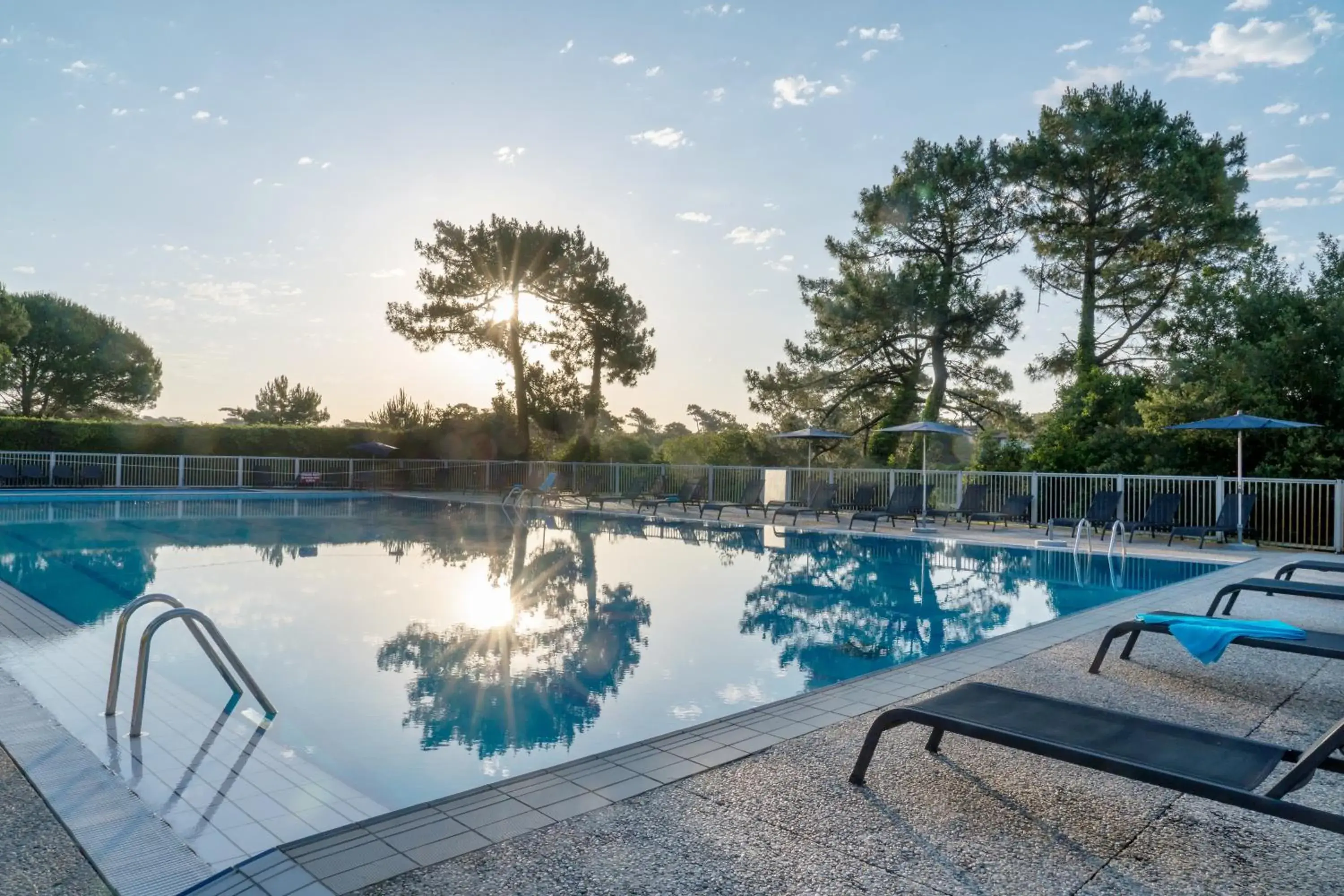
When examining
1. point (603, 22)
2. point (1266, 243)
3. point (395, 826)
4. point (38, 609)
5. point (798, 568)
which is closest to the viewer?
point (395, 826)

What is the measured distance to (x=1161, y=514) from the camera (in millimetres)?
12758

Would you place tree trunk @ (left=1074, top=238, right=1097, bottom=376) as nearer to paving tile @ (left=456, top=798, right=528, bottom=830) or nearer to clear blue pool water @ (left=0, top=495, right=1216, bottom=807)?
clear blue pool water @ (left=0, top=495, right=1216, bottom=807)

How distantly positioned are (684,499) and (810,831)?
1578 cm

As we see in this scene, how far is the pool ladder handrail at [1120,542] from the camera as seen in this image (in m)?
11.5

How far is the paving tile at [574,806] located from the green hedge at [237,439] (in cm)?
2454

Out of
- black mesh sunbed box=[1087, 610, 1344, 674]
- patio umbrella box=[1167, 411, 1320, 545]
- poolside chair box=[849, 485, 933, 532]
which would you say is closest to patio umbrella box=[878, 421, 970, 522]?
poolside chair box=[849, 485, 933, 532]

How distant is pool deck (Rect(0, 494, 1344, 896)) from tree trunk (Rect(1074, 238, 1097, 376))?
62.8ft

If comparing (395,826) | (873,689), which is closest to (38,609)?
(395,826)

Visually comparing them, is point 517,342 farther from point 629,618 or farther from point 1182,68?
point 629,618

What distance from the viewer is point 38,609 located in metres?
6.61

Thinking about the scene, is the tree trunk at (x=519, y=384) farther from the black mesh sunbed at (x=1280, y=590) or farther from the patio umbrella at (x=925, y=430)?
the black mesh sunbed at (x=1280, y=590)

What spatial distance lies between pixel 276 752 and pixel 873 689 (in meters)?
3.07

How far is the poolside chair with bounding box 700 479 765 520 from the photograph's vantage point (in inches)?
659

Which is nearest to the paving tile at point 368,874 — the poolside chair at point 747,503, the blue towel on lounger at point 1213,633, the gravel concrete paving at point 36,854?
the gravel concrete paving at point 36,854
